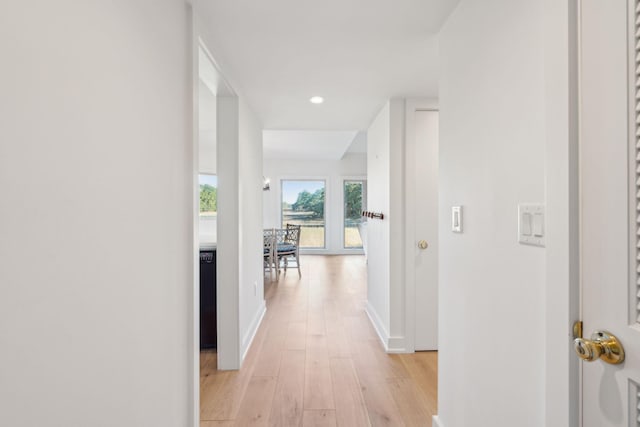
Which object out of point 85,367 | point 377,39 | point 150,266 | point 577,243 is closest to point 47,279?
point 85,367

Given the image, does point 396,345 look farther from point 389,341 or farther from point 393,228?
point 393,228

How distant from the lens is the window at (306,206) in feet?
28.5

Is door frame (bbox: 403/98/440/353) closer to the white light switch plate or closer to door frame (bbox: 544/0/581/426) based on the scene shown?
the white light switch plate

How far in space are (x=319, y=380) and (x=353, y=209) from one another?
658cm

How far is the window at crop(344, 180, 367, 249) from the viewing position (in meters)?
8.74

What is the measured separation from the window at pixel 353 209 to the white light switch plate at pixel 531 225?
7.66m

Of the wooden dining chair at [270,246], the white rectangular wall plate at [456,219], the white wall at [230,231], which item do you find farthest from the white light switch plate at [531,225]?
the wooden dining chair at [270,246]

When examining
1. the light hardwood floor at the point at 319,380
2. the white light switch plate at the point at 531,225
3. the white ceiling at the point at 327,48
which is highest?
the white ceiling at the point at 327,48

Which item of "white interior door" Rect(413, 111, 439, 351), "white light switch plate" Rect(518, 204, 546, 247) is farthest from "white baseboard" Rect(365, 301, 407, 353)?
"white light switch plate" Rect(518, 204, 546, 247)

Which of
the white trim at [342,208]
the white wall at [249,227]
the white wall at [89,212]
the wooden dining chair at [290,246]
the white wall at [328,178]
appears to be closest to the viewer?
the white wall at [89,212]

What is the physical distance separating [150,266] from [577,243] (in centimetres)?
132

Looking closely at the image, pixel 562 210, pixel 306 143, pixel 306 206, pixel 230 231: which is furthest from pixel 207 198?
pixel 562 210

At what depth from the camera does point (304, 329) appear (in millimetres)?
3422

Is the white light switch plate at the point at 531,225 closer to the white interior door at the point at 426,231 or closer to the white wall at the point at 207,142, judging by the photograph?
the white interior door at the point at 426,231
